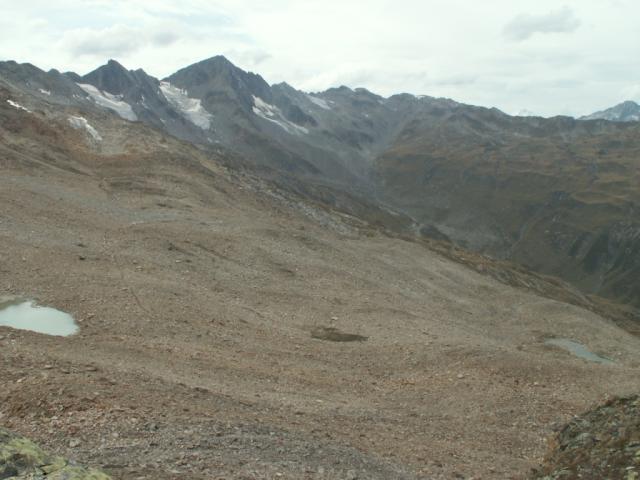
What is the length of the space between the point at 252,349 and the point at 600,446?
696 inches

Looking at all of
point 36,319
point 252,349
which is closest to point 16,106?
point 36,319

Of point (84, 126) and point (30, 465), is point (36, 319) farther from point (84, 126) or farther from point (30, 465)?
point (84, 126)

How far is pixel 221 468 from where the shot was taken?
52.6 ft

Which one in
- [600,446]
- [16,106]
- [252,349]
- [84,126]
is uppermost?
[16,106]

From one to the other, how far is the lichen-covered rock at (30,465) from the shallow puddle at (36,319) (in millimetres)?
15313

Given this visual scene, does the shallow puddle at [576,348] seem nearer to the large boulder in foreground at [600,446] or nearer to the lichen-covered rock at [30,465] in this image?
the large boulder in foreground at [600,446]

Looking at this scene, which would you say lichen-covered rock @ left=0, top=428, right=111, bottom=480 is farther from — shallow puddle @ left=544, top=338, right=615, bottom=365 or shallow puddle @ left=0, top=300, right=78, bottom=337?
shallow puddle @ left=544, top=338, right=615, bottom=365

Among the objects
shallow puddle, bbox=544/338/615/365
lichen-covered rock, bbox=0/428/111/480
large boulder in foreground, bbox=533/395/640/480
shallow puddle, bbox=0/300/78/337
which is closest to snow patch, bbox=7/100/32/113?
shallow puddle, bbox=0/300/78/337

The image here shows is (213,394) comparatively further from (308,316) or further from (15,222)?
(15,222)

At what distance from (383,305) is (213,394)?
2511 centimetres

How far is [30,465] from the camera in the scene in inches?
473

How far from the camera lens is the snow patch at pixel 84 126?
78181 millimetres

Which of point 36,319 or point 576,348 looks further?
point 576,348

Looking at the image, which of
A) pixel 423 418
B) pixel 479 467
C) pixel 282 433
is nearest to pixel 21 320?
pixel 282 433
